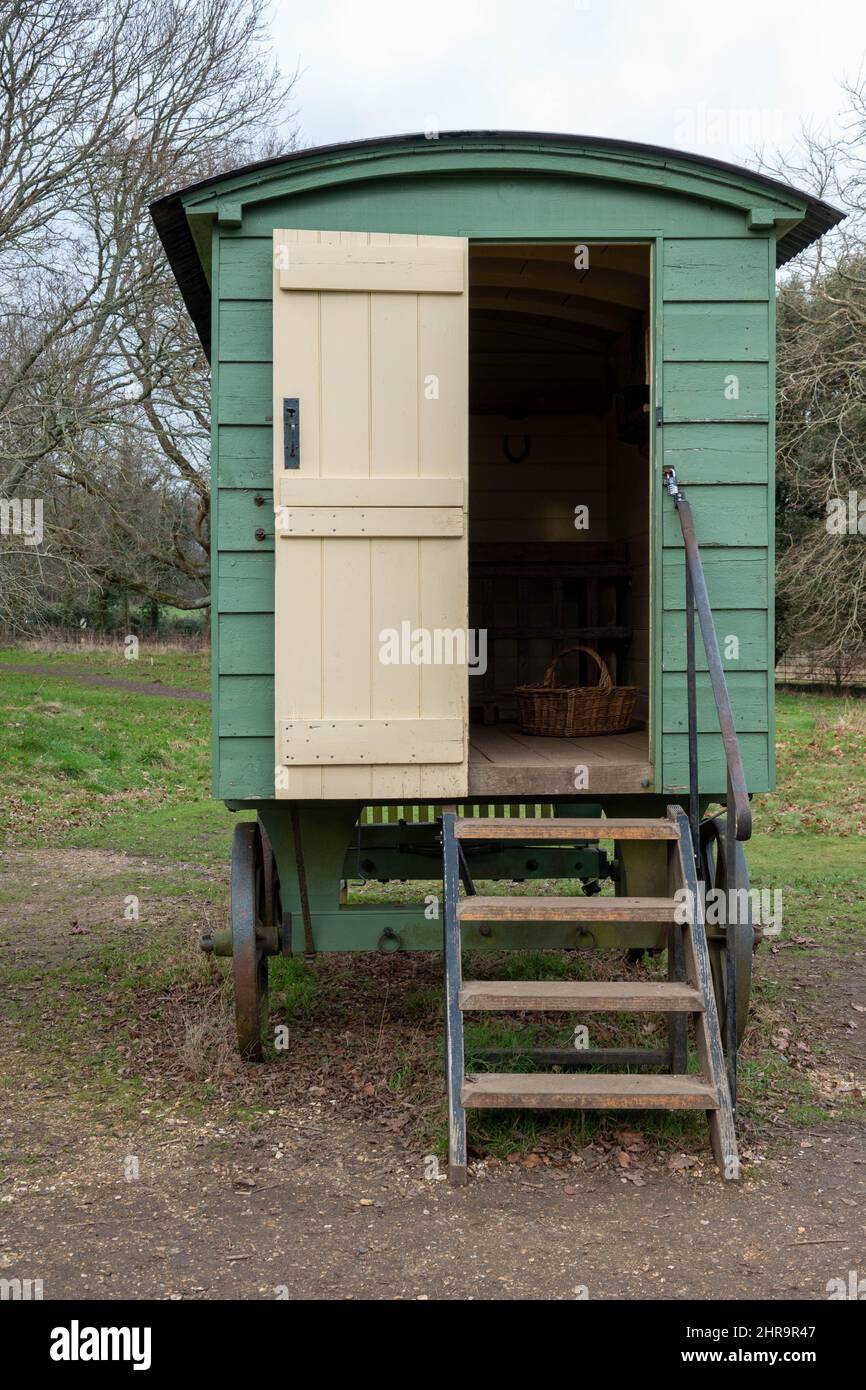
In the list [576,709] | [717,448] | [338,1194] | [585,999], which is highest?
[717,448]

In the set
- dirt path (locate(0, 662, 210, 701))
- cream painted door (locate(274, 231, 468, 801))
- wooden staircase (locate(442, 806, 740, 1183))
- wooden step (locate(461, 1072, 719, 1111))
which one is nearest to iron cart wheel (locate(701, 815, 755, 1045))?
wooden staircase (locate(442, 806, 740, 1183))

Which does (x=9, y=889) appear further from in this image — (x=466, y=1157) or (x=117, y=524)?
(x=117, y=524)

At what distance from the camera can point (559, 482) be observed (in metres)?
7.34

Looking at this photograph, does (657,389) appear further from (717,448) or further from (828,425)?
(828,425)

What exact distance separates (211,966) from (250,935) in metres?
1.50

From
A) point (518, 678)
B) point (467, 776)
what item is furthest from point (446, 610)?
point (518, 678)

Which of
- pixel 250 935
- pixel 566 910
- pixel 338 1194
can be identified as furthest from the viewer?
pixel 250 935

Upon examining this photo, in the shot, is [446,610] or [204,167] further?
[204,167]

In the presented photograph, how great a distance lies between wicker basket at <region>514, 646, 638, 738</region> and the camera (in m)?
5.48

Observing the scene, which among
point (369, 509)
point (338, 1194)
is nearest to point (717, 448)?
point (369, 509)

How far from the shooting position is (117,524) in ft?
47.8

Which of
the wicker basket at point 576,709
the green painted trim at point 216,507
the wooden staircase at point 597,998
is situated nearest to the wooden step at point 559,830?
the wooden staircase at point 597,998

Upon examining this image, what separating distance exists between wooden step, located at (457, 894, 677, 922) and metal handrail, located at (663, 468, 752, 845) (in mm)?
314

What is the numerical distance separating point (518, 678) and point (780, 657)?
16.9m
